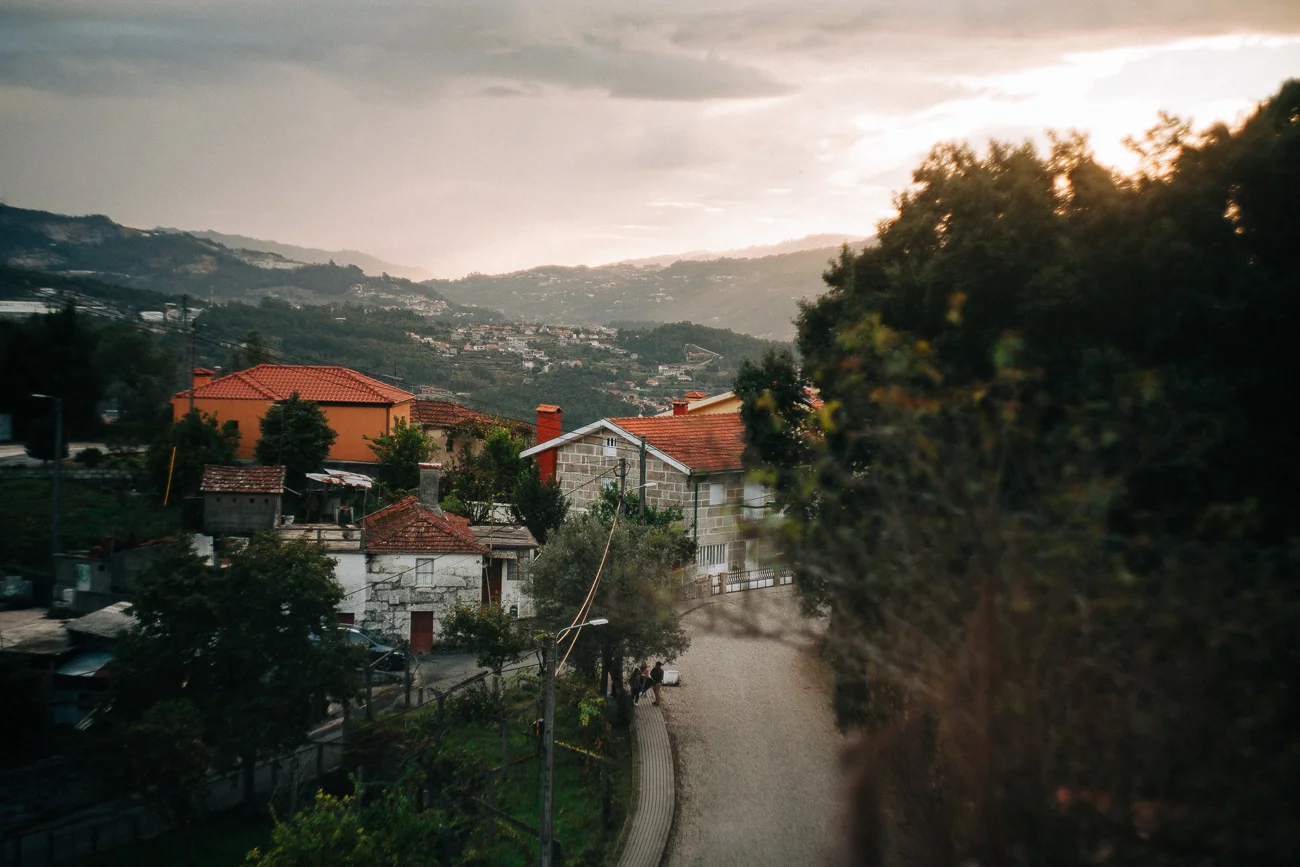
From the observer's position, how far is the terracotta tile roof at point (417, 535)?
2031 cm

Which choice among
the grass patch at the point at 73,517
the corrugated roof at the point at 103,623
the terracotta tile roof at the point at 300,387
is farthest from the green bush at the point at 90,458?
the corrugated roof at the point at 103,623

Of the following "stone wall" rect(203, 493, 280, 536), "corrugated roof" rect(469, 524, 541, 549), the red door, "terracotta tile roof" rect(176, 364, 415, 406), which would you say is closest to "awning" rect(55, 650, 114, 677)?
"stone wall" rect(203, 493, 280, 536)

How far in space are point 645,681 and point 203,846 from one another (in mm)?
7414

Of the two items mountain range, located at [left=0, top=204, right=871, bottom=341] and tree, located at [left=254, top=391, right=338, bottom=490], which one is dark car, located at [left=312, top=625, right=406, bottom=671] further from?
mountain range, located at [left=0, top=204, right=871, bottom=341]

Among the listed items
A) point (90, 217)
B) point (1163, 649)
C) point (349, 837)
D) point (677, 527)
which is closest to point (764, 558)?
point (1163, 649)

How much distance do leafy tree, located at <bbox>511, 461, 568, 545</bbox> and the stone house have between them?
1133 millimetres

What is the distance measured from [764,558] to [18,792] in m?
14.7

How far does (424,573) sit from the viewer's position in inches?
799

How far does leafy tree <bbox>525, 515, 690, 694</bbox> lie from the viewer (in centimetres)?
1487

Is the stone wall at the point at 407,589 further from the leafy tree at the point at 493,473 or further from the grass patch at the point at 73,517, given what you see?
the grass patch at the point at 73,517

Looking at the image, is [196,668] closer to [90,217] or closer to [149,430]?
[149,430]

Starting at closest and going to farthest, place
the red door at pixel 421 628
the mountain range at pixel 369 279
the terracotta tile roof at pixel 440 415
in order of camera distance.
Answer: the red door at pixel 421 628 < the terracotta tile roof at pixel 440 415 < the mountain range at pixel 369 279

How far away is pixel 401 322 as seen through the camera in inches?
3738

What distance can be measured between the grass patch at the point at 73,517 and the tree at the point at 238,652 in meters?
9.50
